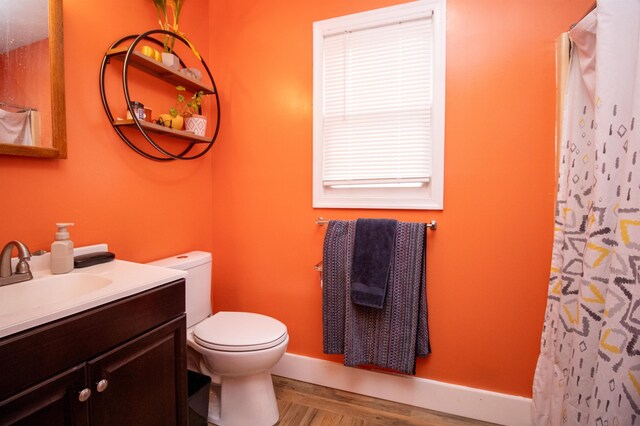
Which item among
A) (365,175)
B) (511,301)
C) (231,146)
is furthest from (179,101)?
(511,301)

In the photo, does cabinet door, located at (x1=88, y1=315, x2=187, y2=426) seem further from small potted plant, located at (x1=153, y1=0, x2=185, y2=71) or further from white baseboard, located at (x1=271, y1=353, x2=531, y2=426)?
small potted plant, located at (x1=153, y1=0, x2=185, y2=71)

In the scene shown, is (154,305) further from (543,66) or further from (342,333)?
(543,66)

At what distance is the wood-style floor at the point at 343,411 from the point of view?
156 cm

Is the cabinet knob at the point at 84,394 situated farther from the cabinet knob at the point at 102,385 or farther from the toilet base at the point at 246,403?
the toilet base at the point at 246,403

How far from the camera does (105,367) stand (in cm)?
90

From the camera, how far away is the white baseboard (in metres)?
1.53

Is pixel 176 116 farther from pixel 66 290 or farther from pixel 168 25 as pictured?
pixel 66 290

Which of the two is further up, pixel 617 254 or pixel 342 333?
pixel 617 254

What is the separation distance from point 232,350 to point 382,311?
0.77 m

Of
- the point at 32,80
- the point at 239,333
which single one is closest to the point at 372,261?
the point at 239,333

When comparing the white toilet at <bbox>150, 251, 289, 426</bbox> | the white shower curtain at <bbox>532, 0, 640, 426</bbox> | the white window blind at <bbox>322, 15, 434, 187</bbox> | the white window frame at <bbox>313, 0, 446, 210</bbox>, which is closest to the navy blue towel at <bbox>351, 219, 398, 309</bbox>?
the white window frame at <bbox>313, 0, 446, 210</bbox>

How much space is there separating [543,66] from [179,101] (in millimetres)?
1832

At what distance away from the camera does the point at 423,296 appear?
1.61 metres

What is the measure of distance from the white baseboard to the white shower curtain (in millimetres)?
435
